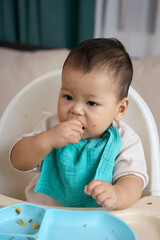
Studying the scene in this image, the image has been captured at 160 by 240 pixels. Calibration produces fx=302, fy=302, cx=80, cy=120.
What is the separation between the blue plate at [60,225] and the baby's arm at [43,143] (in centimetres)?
17

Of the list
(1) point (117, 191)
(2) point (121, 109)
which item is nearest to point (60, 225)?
(1) point (117, 191)

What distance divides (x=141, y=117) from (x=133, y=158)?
18cm

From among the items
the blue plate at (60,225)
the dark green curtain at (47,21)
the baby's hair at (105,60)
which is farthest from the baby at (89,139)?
the dark green curtain at (47,21)

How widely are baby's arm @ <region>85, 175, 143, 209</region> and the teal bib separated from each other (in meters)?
0.06

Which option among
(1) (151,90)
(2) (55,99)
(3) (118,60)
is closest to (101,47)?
(3) (118,60)

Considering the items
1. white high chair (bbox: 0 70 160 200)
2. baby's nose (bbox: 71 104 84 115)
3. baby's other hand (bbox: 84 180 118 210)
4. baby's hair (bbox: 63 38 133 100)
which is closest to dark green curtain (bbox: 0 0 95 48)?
white high chair (bbox: 0 70 160 200)

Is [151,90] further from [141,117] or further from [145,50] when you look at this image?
[141,117]

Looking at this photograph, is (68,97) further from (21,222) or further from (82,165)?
(21,222)

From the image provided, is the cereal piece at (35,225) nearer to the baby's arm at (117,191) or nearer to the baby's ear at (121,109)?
the baby's arm at (117,191)

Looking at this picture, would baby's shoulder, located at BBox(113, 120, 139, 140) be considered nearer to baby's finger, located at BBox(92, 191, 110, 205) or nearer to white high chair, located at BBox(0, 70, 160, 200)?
white high chair, located at BBox(0, 70, 160, 200)

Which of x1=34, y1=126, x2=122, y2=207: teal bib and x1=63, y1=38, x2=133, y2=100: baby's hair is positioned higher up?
x1=63, y1=38, x2=133, y2=100: baby's hair

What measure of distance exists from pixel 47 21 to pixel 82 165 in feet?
4.26

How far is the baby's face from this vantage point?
0.69m

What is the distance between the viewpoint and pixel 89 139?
80 cm
